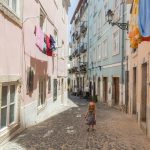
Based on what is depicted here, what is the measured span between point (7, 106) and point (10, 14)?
2.47 meters

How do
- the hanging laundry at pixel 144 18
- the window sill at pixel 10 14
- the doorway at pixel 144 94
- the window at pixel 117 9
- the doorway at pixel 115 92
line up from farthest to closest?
the doorway at pixel 115 92 < the window at pixel 117 9 < the doorway at pixel 144 94 < the window sill at pixel 10 14 < the hanging laundry at pixel 144 18

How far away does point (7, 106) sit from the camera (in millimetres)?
8648

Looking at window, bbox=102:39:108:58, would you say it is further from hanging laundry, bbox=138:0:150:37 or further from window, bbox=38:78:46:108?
hanging laundry, bbox=138:0:150:37

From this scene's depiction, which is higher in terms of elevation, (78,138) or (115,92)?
(115,92)

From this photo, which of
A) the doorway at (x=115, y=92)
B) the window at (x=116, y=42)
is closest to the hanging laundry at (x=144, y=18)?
the window at (x=116, y=42)

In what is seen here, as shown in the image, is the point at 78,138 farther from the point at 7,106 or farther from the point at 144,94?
the point at 144,94

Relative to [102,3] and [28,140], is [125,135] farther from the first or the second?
[102,3]

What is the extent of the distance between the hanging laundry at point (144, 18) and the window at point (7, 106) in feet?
12.6

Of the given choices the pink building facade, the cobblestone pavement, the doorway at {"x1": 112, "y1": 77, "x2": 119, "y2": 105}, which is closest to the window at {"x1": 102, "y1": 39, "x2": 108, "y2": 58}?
the doorway at {"x1": 112, "y1": 77, "x2": 119, "y2": 105}

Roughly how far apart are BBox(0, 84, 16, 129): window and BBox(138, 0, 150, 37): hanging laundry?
12.6 ft

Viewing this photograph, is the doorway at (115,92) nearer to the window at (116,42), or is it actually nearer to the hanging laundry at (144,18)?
the window at (116,42)

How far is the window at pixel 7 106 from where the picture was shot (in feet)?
27.2

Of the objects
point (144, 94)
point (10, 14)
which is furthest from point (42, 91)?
point (10, 14)

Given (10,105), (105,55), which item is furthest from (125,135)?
(105,55)
